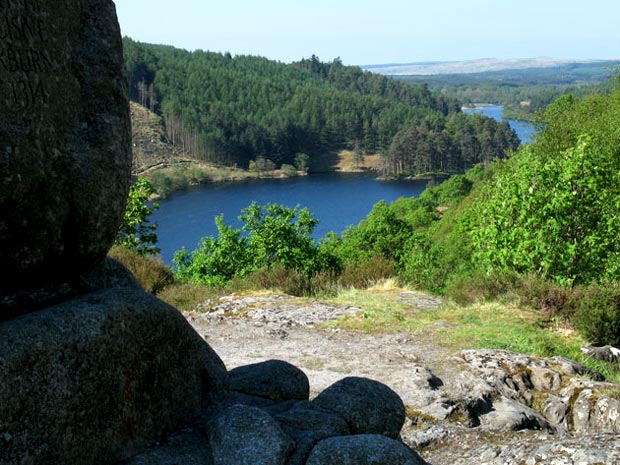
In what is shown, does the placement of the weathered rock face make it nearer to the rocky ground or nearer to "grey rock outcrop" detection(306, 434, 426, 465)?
"grey rock outcrop" detection(306, 434, 426, 465)

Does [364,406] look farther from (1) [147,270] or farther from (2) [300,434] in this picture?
(1) [147,270]

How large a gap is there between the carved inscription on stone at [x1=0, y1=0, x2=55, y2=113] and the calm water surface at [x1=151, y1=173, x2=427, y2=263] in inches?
2824

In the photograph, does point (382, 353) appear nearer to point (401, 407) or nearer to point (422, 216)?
point (401, 407)

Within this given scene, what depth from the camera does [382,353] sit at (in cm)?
1312

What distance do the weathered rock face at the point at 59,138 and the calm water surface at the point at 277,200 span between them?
2796 inches

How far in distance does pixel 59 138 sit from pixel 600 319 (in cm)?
1191

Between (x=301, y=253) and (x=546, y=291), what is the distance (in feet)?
35.1

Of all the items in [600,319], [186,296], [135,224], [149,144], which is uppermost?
[600,319]

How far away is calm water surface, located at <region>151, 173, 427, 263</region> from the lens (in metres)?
93.9

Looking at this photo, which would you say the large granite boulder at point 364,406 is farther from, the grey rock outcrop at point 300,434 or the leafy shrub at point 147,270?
the leafy shrub at point 147,270

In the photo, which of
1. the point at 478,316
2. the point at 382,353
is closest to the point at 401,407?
the point at 382,353

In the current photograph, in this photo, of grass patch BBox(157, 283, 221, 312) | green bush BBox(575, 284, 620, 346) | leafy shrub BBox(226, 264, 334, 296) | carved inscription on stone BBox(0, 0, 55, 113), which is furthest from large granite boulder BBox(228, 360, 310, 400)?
leafy shrub BBox(226, 264, 334, 296)

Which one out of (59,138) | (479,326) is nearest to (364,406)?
(59,138)

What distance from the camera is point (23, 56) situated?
211 inches
